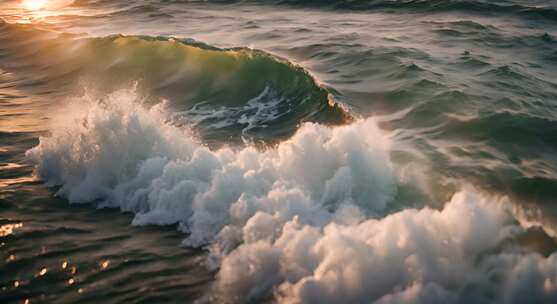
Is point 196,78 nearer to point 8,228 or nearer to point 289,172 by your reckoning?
point 289,172

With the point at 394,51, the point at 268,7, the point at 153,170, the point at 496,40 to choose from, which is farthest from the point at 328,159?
the point at 268,7

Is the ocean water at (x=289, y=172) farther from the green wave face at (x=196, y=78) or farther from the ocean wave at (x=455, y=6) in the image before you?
the ocean wave at (x=455, y=6)

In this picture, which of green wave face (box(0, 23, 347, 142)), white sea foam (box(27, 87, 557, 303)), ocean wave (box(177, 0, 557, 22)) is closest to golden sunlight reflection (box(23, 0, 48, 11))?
green wave face (box(0, 23, 347, 142))

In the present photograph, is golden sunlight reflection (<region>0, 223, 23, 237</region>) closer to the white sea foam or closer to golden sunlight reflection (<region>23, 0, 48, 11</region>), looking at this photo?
the white sea foam

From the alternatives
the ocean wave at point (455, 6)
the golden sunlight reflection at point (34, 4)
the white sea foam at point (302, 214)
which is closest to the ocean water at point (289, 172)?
the white sea foam at point (302, 214)

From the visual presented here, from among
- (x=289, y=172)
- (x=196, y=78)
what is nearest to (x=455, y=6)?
(x=196, y=78)
